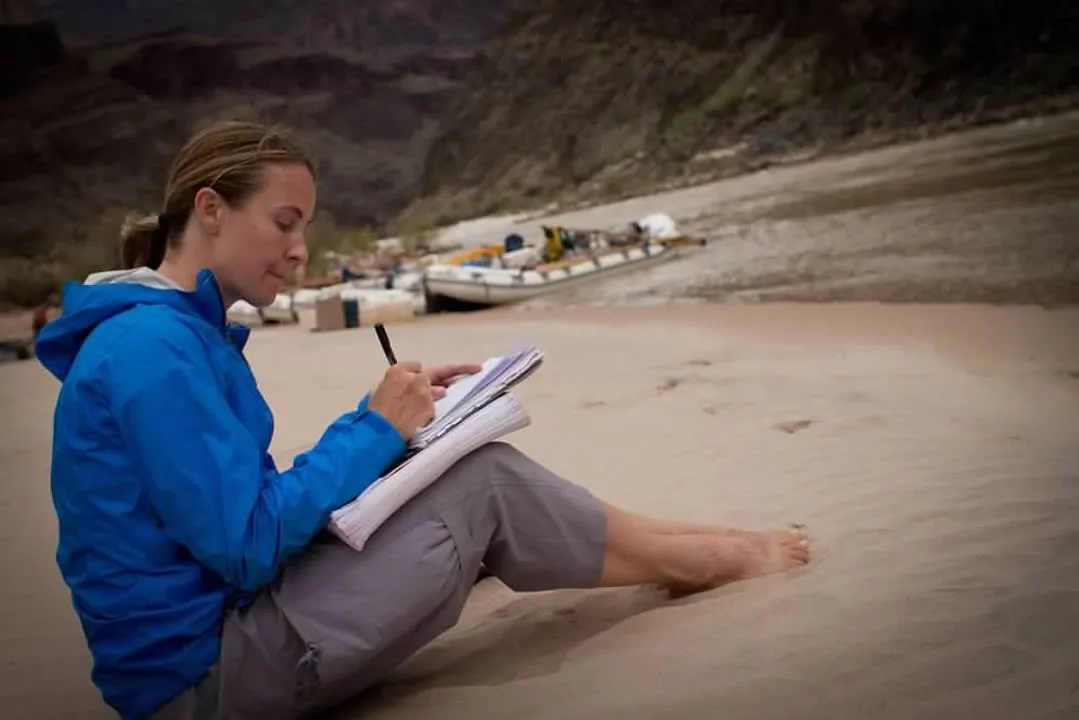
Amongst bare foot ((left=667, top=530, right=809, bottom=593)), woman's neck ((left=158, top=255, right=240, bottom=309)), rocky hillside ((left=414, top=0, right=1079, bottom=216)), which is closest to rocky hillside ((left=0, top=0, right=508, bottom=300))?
rocky hillside ((left=414, top=0, right=1079, bottom=216))

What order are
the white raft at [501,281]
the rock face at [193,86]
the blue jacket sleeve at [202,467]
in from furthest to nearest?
the white raft at [501,281], the rock face at [193,86], the blue jacket sleeve at [202,467]

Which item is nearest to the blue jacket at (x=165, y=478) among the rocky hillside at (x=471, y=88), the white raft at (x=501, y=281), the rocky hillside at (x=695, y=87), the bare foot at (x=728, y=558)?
the bare foot at (x=728, y=558)

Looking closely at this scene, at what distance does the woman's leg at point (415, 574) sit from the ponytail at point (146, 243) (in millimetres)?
481

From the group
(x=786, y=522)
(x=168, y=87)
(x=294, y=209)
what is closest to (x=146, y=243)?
(x=294, y=209)

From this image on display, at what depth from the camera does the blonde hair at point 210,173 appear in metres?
Result: 1.48

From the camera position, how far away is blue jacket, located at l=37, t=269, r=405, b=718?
130 cm

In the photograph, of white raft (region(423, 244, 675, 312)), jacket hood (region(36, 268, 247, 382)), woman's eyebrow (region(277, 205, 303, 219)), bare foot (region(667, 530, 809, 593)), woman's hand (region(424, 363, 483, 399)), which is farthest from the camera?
white raft (region(423, 244, 675, 312))

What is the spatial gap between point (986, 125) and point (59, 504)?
14.1 feet

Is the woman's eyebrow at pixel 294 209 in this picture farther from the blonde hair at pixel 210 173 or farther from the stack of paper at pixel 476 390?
the stack of paper at pixel 476 390

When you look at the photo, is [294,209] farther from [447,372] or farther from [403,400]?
[447,372]

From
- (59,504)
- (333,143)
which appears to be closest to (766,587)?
(59,504)

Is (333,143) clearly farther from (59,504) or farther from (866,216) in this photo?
(59,504)

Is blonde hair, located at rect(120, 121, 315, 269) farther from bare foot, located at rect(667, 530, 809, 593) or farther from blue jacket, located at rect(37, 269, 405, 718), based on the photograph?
bare foot, located at rect(667, 530, 809, 593)

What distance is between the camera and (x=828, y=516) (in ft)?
7.02
